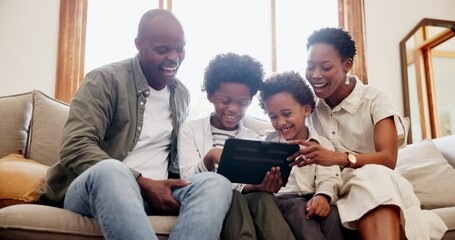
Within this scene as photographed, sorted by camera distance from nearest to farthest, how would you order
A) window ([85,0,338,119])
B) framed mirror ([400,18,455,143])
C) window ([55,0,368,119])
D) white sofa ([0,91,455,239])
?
white sofa ([0,91,455,239]) < window ([55,0,368,119]) < window ([85,0,338,119]) < framed mirror ([400,18,455,143])

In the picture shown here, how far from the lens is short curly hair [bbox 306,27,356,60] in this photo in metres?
1.57

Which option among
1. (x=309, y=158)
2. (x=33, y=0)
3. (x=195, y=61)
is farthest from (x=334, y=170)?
(x=33, y=0)

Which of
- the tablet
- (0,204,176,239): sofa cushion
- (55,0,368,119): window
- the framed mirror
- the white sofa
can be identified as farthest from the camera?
the framed mirror

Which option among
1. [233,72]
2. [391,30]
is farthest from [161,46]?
[391,30]

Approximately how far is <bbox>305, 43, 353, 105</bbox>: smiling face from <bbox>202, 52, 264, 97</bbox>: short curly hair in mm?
183

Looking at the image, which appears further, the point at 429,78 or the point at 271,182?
the point at 429,78

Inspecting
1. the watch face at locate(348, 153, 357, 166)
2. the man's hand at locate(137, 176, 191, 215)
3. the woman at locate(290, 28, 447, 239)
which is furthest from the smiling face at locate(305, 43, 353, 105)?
the man's hand at locate(137, 176, 191, 215)

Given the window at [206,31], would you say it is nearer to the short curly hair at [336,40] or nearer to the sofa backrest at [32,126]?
the sofa backrest at [32,126]

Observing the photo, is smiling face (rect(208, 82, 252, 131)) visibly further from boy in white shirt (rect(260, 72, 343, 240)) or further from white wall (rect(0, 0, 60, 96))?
white wall (rect(0, 0, 60, 96))

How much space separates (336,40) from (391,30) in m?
1.99

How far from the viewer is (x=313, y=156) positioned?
1.29 m

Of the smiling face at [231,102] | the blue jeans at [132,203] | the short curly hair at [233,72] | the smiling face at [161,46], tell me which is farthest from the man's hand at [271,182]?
the smiling face at [161,46]

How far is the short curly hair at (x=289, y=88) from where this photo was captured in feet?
5.04

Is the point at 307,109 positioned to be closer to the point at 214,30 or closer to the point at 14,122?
the point at 14,122
